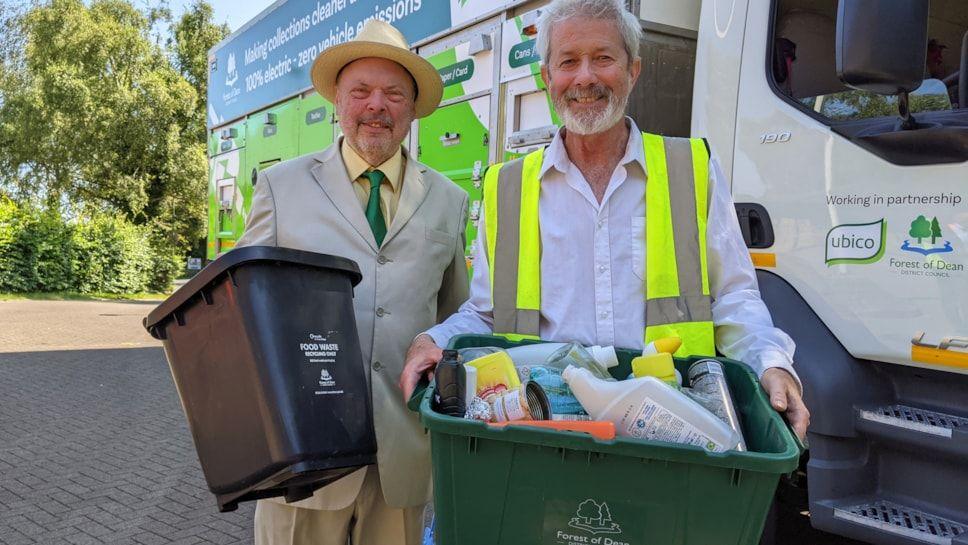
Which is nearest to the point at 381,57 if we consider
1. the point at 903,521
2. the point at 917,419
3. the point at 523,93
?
the point at 523,93

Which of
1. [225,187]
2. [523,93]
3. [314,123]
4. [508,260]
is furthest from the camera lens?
[225,187]

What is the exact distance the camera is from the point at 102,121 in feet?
75.8

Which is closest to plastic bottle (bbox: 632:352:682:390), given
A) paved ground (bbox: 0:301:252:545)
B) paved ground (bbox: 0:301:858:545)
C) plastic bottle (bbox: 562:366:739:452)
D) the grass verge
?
plastic bottle (bbox: 562:366:739:452)

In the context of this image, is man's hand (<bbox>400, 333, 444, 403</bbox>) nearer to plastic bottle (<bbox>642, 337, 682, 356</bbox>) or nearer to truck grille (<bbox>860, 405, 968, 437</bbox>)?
plastic bottle (<bbox>642, 337, 682, 356</bbox>)

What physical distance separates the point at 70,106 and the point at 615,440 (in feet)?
83.0

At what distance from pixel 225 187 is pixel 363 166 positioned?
5921mm

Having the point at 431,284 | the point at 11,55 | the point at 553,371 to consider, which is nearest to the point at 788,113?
the point at 431,284

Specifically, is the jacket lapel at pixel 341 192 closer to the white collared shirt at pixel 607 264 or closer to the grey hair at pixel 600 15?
the white collared shirt at pixel 607 264

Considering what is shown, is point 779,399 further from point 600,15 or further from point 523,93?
point 523,93

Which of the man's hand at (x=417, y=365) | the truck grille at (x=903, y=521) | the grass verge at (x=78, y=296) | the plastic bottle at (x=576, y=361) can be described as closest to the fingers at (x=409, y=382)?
the man's hand at (x=417, y=365)

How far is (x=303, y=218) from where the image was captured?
2.14 metres

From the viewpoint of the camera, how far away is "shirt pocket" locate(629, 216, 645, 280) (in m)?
1.97

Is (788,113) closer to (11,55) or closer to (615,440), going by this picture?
(615,440)

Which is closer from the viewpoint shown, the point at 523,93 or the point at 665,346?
the point at 665,346
